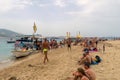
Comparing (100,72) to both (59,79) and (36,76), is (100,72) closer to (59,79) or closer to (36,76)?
(59,79)

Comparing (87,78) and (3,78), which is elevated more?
(87,78)

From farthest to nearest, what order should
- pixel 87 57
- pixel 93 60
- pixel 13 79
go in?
pixel 93 60
pixel 87 57
pixel 13 79

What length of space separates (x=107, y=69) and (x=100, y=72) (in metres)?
1.11

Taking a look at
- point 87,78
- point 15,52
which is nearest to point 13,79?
point 87,78

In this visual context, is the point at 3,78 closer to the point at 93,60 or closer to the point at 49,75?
the point at 49,75

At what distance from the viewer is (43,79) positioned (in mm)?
12320

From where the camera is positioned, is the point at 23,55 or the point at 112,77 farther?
the point at 23,55

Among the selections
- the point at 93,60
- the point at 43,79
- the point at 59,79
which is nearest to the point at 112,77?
the point at 59,79

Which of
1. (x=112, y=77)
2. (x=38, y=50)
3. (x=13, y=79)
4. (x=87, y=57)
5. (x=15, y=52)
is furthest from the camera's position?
(x=38, y=50)

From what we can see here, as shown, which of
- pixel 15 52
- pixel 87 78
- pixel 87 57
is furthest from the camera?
pixel 15 52

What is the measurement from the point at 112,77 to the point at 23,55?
70.8 ft

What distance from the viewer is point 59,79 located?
11.7m

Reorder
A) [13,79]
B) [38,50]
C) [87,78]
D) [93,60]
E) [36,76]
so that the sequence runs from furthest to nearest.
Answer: [38,50], [93,60], [36,76], [13,79], [87,78]

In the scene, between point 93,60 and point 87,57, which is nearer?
point 87,57
